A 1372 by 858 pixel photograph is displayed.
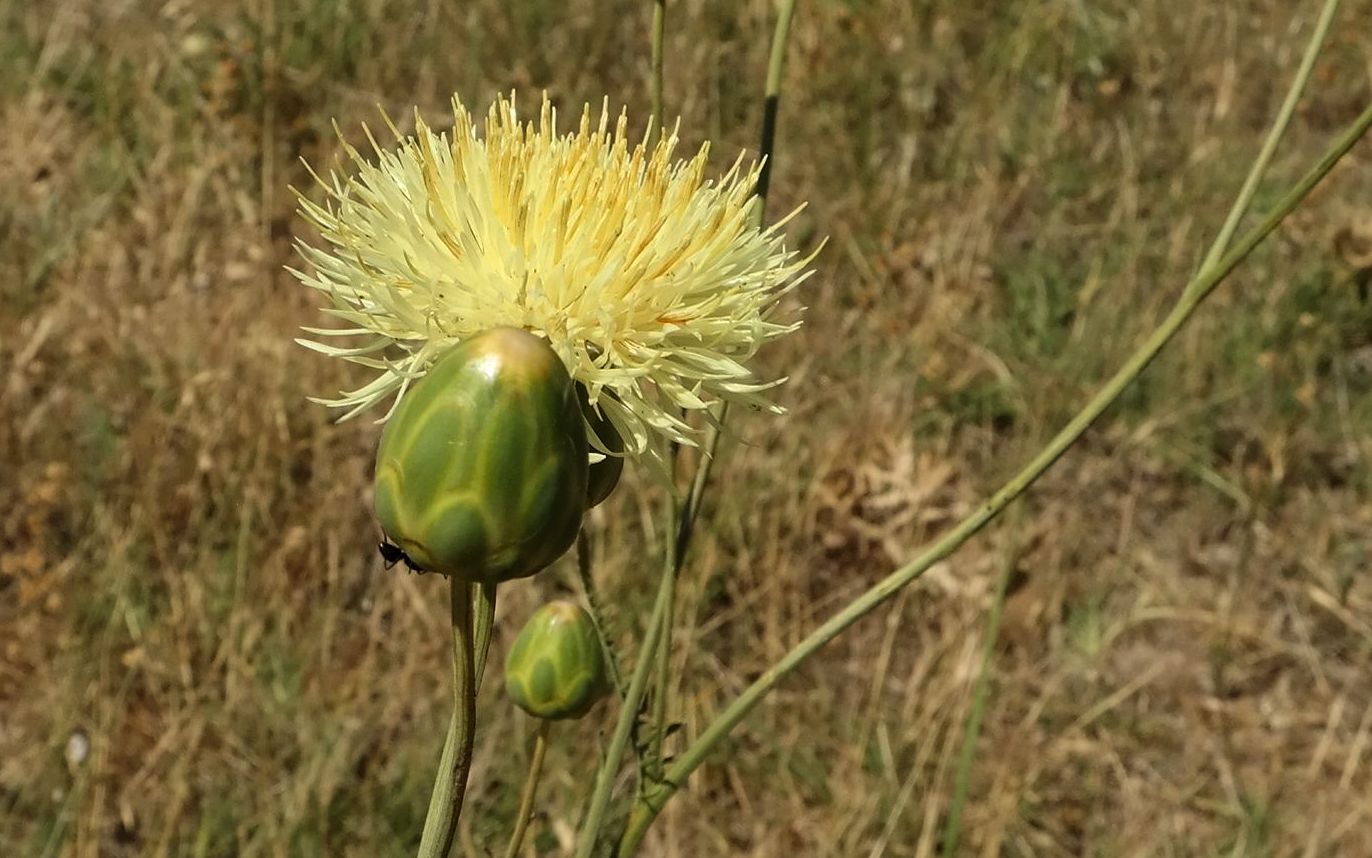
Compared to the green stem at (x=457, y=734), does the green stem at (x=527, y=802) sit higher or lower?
lower

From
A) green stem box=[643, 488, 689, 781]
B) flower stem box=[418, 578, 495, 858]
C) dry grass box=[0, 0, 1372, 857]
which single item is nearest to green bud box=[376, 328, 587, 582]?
flower stem box=[418, 578, 495, 858]

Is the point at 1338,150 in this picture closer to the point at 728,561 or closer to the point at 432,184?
the point at 432,184

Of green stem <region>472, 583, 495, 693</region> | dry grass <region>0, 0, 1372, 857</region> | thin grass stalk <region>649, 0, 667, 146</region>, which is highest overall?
thin grass stalk <region>649, 0, 667, 146</region>

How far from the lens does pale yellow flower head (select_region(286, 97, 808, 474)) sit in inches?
28.3

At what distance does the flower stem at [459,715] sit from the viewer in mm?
574

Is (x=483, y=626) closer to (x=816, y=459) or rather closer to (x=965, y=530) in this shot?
(x=965, y=530)

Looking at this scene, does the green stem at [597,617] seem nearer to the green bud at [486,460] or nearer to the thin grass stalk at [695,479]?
the thin grass stalk at [695,479]

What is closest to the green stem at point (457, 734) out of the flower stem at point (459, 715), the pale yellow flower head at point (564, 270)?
the flower stem at point (459, 715)

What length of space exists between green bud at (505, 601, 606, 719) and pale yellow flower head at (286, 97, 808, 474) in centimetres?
18

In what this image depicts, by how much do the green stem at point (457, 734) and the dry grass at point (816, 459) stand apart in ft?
3.68

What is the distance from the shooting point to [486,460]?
58 centimetres

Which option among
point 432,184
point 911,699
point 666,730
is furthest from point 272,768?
point 432,184

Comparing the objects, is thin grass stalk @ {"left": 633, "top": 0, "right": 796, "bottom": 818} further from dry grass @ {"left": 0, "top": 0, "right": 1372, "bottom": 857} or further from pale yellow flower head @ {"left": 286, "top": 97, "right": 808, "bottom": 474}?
dry grass @ {"left": 0, "top": 0, "right": 1372, "bottom": 857}

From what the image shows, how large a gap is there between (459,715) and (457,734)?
0.02 m
